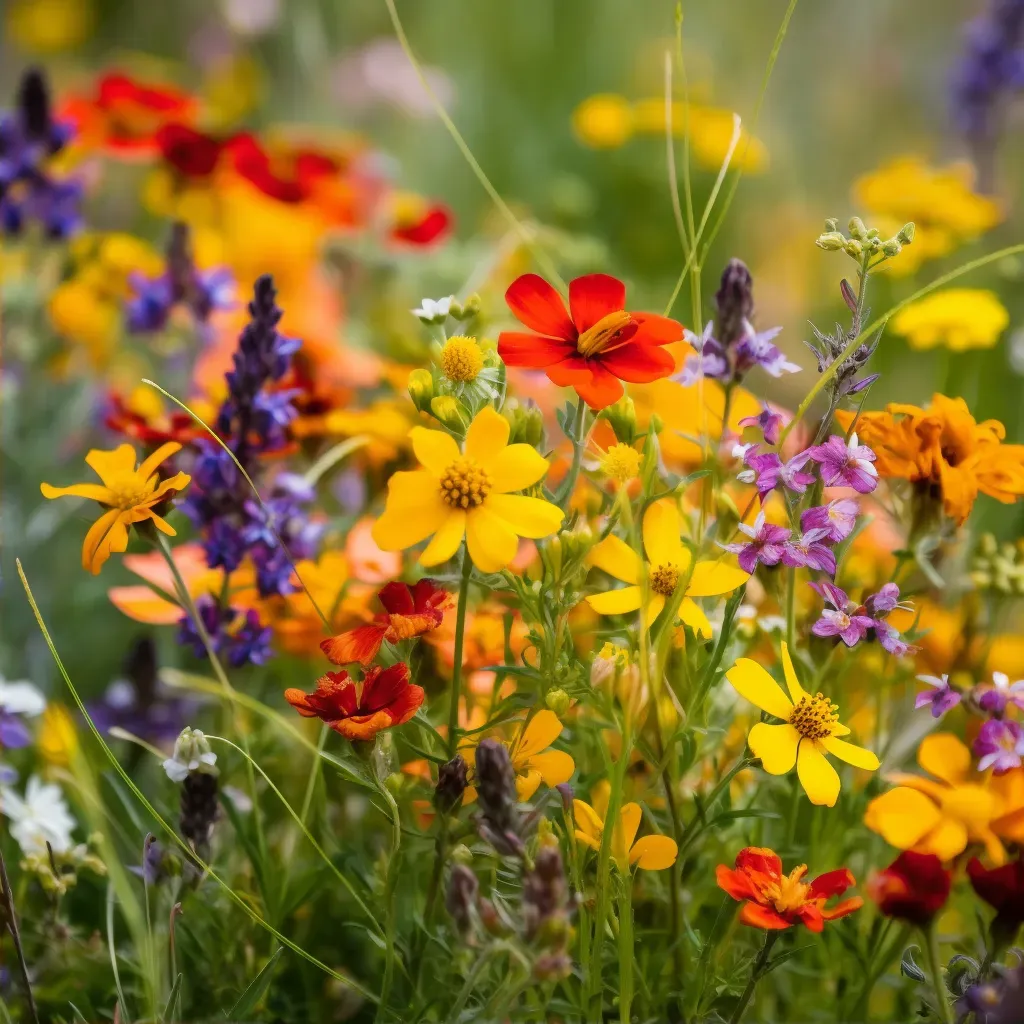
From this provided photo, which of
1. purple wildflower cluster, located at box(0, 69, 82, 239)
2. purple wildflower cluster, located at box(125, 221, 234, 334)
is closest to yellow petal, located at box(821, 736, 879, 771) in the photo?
purple wildflower cluster, located at box(125, 221, 234, 334)

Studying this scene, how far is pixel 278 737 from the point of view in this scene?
2.43 ft

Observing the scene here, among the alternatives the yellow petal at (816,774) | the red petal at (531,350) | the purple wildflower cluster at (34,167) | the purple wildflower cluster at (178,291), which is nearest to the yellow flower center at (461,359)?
the red petal at (531,350)

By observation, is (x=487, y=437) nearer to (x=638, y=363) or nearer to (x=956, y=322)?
(x=638, y=363)

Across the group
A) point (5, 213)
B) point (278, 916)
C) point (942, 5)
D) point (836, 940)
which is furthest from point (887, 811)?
point (942, 5)

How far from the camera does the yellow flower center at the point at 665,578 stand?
0.53m

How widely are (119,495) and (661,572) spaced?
27 centimetres

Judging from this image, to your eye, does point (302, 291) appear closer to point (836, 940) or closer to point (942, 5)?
point (836, 940)

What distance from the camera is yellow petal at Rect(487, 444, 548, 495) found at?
0.47 metres

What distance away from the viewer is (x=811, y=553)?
501 millimetres

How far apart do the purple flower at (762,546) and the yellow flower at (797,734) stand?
0.15ft

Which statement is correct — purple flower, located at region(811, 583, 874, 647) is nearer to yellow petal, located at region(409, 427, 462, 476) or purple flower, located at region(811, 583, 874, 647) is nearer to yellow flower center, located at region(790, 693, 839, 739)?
yellow flower center, located at region(790, 693, 839, 739)

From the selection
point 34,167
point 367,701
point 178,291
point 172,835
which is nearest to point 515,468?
point 367,701

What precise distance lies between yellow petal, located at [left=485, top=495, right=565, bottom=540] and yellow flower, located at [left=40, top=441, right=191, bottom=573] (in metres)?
0.15

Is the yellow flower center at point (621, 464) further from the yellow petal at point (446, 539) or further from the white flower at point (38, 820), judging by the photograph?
the white flower at point (38, 820)
